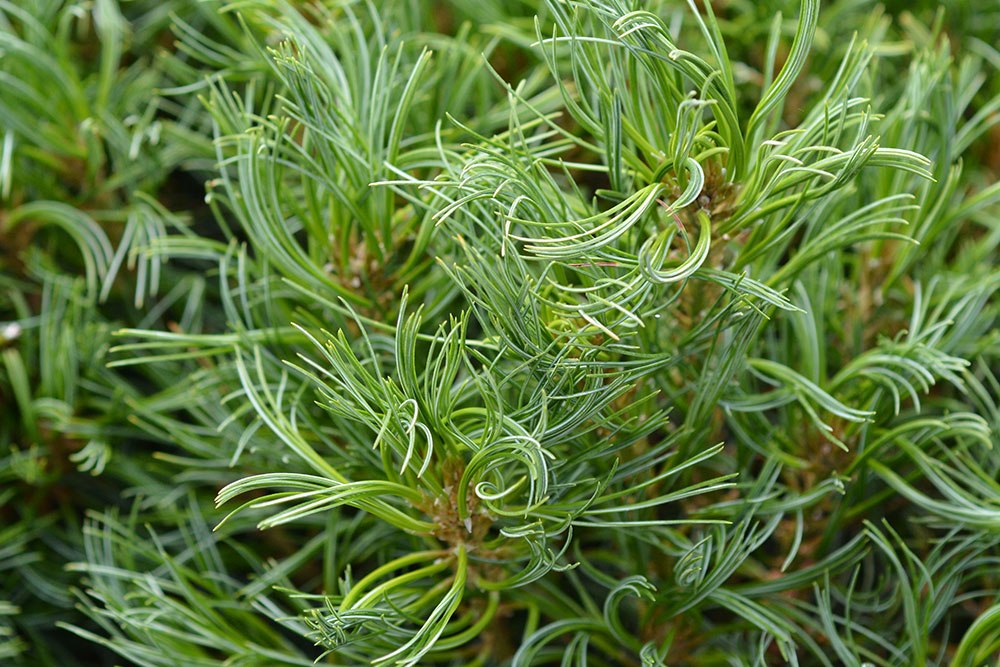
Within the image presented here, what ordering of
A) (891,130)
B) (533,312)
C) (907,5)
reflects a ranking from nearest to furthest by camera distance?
Answer: (533,312) < (891,130) < (907,5)

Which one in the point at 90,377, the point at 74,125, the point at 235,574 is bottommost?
the point at 235,574

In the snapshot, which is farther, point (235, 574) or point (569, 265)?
point (235, 574)

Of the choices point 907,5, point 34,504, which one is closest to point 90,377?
point 34,504

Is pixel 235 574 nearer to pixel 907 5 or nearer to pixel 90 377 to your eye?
pixel 90 377

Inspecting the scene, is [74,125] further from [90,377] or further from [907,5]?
[907,5]

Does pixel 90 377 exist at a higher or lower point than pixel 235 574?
higher

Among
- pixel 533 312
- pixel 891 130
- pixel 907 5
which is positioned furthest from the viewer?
pixel 907 5
